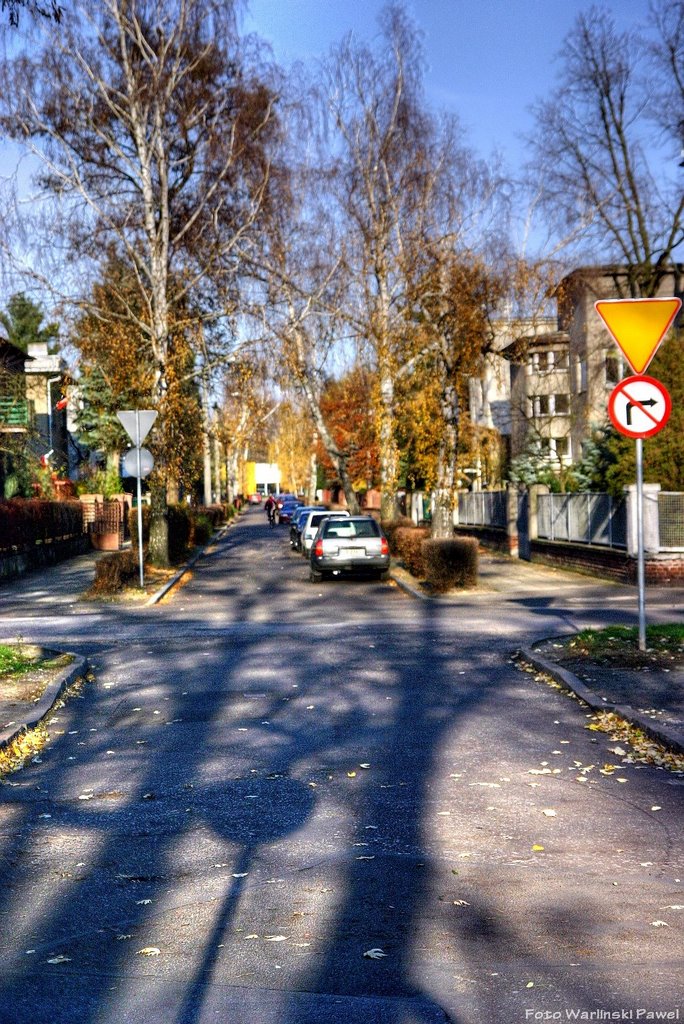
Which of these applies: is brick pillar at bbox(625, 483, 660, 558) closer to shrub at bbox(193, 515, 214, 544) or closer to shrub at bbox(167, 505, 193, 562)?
shrub at bbox(167, 505, 193, 562)

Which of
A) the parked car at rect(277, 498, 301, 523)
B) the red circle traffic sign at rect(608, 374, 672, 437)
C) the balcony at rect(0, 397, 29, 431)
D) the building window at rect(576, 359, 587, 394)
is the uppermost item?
the building window at rect(576, 359, 587, 394)

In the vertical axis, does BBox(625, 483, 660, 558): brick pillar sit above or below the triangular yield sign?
below

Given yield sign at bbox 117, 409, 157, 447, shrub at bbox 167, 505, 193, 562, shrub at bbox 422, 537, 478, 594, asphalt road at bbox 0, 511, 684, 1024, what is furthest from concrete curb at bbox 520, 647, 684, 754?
shrub at bbox 167, 505, 193, 562

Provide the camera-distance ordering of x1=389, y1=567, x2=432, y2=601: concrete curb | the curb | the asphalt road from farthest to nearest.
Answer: x1=389, y1=567, x2=432, y2=601: concrete curb → the curb → the asphalt road

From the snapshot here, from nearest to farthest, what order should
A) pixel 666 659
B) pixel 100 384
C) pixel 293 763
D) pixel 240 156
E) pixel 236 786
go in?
pixel 236 786, pixel 293 763, pixel 666 659, pixel 240 156, pixel 100 384

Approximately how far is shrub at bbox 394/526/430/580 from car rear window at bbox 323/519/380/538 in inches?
38.0

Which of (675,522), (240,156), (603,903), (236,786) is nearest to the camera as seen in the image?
(603,903)

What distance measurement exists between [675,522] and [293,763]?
17382 millimetres

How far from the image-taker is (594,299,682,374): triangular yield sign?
11922mm

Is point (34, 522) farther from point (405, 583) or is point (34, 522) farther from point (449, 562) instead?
point (449, 562)

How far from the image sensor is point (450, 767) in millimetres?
8062

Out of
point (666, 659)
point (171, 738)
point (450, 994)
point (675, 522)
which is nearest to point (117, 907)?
point (450, 994)

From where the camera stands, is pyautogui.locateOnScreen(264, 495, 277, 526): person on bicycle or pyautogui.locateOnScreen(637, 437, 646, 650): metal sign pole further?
pyautogui.locateOnScreen(264, 495, 277, 526): person on bicycle

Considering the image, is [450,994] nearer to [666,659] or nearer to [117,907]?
[117,907]
